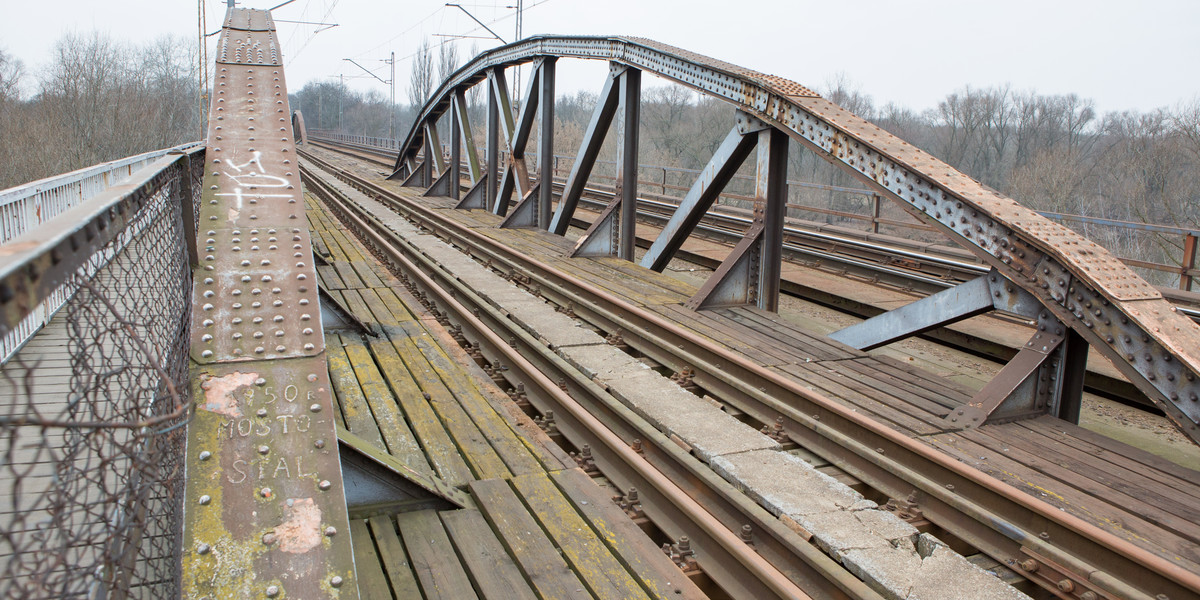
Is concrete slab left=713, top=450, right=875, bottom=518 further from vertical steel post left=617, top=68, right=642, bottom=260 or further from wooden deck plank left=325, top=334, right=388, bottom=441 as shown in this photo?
vertical steel post left=617, top=68, right=642, bottom=260

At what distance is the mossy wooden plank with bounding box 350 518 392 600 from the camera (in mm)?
3387

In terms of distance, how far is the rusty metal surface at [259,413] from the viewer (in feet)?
7.28

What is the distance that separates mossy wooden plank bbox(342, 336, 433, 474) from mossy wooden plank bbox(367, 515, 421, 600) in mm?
557

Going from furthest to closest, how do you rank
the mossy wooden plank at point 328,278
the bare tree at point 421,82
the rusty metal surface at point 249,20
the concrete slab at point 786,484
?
the bare tree at point 421,82 → the mossy wooden plank at point 328,278 → the rusty metal surface at point 249,20 → the concrete slab at point 786,484

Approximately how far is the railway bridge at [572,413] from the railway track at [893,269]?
0.09m

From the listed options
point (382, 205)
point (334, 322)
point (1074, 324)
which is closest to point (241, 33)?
point (334, 322)

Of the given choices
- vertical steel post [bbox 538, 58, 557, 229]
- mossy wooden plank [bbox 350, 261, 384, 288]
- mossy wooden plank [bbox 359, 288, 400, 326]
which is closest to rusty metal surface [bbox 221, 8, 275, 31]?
mossy wooden plank [bbox 359, 288, 400, 326]

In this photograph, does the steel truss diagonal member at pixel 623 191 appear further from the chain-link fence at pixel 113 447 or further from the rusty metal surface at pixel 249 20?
the chain-link fence at pixel 113 447

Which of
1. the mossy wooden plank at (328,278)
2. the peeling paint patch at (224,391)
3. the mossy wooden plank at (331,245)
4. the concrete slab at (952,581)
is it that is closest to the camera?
the peeling paint patch at (224,391)

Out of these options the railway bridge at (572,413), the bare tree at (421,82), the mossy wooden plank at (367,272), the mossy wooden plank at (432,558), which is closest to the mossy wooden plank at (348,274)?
the mossy wooden plank at (367,272)

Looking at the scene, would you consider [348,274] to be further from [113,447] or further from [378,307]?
[113,447]

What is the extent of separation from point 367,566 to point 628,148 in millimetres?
7621

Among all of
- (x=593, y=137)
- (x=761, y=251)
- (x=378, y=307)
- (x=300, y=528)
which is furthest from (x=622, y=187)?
(x=300, y=528)

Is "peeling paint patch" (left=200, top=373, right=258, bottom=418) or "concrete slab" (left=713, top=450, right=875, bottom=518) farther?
"concrete slab" (left=713, top=450, right=875, bottom=518)
